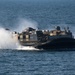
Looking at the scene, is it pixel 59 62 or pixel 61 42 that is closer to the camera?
pixel 59 62

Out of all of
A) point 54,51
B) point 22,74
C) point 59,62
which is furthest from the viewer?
point 54,51

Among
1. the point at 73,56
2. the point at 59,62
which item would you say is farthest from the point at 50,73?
the point at 73,56

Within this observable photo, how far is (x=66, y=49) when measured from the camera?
91.7 metres

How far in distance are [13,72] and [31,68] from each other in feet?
11.0

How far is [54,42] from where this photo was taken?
3620 inches

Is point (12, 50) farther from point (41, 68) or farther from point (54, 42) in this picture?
point (41, 68)

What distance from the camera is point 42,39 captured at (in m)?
93.9

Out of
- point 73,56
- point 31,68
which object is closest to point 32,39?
point 73,56

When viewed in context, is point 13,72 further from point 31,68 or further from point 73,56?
point 73,56

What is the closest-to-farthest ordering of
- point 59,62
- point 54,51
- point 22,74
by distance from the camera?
1. point 22,74
2. point 59,62
3. point 54,51

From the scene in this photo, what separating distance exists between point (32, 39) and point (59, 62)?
14453mm

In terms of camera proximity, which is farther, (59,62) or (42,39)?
(42,39)

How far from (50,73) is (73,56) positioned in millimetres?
13793

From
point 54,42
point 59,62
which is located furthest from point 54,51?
point 59,62
